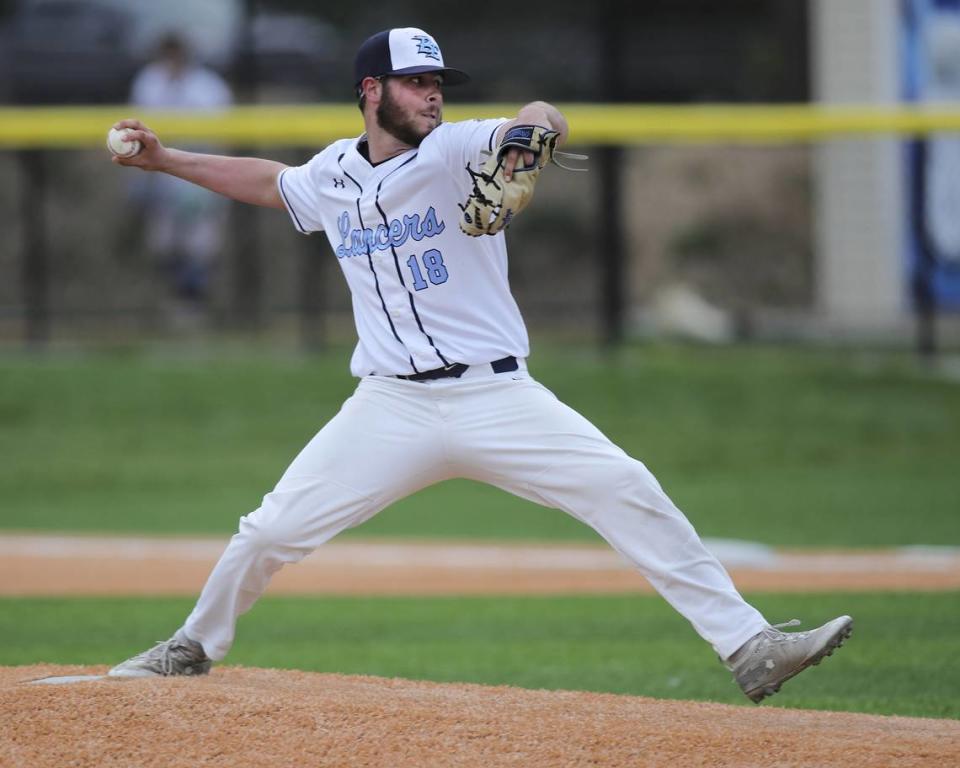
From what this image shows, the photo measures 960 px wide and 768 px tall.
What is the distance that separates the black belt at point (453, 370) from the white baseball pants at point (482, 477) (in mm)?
22

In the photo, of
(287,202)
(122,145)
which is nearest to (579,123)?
(287,202)

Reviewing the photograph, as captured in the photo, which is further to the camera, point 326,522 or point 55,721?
point 326,522

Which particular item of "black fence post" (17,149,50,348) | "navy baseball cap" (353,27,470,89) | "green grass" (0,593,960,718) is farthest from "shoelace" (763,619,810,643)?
"black fence post" (17,149,50,348)

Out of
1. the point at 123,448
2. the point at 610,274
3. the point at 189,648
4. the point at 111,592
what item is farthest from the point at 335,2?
the point at 189,648

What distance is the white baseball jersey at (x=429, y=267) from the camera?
4926 millimetres

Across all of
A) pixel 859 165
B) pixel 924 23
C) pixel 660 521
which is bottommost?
pixel 660 521

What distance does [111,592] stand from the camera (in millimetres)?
9164

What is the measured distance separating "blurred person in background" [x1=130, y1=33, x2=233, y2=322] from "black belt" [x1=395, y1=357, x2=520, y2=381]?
420 inches

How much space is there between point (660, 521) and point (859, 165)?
10740mm

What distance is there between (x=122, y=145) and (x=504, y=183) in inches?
62.3

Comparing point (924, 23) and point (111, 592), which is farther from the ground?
point (924, 23)

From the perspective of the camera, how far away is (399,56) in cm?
495

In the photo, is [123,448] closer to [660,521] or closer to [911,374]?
[911,374]

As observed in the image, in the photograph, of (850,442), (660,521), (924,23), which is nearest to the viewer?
(660,521)
